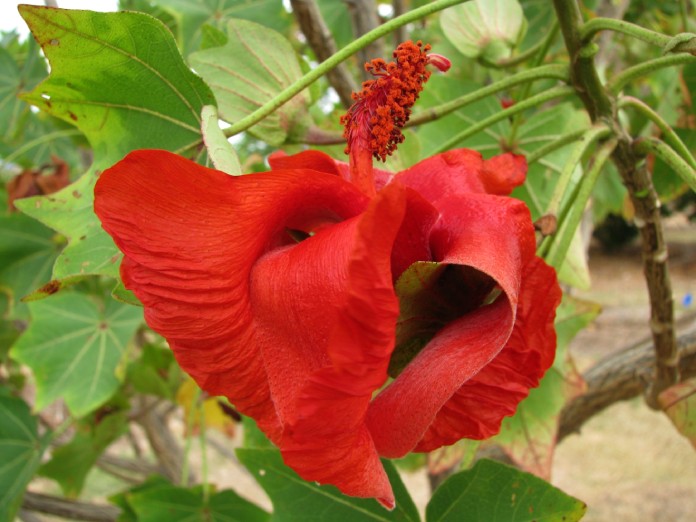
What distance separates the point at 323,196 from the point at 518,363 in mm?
137

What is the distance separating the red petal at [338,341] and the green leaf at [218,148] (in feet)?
0.26

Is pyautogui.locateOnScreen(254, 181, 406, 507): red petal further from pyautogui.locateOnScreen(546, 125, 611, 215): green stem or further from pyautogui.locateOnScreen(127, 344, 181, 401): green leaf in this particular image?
pyautogui.locateOnScreen(127, 344, 181, 401): green leaf

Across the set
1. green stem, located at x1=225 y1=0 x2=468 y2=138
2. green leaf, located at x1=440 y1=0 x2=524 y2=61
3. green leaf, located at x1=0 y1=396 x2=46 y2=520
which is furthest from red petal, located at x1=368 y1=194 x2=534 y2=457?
green leaf, located at x1=0 y1=396 x2=46 y2=520

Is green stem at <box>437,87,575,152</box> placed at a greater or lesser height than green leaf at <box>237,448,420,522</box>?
greater

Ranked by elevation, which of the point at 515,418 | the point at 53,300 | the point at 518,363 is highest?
the point at 518,363

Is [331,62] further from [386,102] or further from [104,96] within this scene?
[104,96]

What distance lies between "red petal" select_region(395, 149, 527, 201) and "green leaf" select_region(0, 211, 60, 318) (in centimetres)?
97

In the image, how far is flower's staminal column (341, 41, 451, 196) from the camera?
382mm

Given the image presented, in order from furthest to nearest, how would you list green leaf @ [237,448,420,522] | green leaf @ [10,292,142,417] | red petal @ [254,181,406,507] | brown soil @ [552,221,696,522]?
brown soil @ [552,221,696,522] → green leaf @ [10,292,142,417] → green leaf @ [237,448,420,522] → red petal @ [254,181,406,507]

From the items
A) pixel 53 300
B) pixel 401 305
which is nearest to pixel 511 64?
pixel 401 305

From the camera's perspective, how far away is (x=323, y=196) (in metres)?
0.35

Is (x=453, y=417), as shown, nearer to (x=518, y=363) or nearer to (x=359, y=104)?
(x=518, y=363)

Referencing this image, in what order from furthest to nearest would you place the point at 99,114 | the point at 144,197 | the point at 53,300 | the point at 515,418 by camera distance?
the point at 53,300 < the point at 515,418 < the point at 99,114 < the point at 144,197

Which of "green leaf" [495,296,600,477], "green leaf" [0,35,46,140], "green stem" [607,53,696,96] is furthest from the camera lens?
"green leaf" [0,35,46,140]
